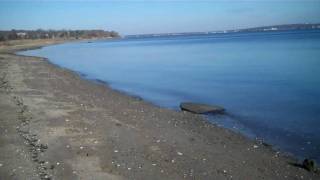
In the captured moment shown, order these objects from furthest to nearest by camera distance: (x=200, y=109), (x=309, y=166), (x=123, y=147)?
(x=200, y=109)
(x=123, y=147)
(x=309, y=166)

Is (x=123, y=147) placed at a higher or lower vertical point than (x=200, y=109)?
higher

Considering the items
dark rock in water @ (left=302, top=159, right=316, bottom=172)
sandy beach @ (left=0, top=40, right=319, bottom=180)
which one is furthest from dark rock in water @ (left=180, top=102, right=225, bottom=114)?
dark rock in water @ (left=302, top=159, right=316, bottom=172)

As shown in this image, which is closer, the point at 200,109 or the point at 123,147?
the point at 123,147

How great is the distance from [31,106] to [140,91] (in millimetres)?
12767

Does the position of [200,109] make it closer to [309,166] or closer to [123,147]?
[123,147]

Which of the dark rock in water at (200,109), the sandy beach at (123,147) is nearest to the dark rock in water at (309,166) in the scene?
the sandy beach at (123,147)

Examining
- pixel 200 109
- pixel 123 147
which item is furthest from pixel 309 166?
pixel 200 109

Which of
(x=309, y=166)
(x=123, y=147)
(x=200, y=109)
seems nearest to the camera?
(x=309, y=166)

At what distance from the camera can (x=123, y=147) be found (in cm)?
1337

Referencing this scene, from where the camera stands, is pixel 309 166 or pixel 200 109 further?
pixel 200 109

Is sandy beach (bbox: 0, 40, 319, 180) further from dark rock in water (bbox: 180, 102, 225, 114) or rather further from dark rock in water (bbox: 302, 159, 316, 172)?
dark rock in water (bbox: 180, 102, 225, 114)

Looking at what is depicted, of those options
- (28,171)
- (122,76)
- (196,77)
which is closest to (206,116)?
(28,171)

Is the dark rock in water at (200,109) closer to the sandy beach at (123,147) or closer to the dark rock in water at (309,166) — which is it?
the sandy beach at (123,147)

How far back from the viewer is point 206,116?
20.4m
